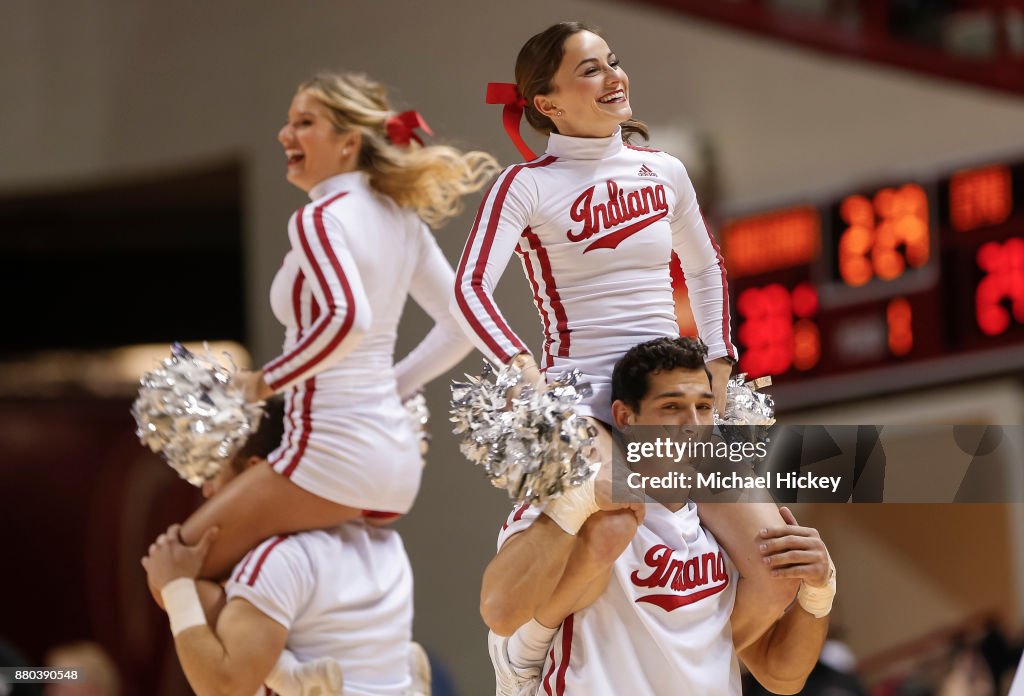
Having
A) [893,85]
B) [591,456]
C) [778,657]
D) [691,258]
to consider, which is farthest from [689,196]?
[893,85]

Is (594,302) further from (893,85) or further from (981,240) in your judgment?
(893,85)

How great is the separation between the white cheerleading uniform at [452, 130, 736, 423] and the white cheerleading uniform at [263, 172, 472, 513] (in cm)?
59

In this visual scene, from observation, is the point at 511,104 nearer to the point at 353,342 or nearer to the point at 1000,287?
the point at 353,342

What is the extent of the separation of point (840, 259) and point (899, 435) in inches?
138

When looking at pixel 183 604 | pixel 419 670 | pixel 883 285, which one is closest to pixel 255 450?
pixel 183 604

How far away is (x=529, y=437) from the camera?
275 cm

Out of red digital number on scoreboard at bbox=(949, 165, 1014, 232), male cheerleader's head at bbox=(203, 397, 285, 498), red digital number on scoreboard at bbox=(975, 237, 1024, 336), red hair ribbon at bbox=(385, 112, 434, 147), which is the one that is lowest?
male cheerleader's head at bbox=(203, 397, 285, 498)

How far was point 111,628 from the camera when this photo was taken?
8391 mm

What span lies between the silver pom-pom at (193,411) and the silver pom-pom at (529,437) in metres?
0.84

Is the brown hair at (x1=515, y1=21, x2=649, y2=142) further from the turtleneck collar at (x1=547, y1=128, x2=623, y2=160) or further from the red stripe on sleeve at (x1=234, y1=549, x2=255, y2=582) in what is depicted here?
the red stripe on sleeve at (x1=234, y1=549, x2=255, y2=582)

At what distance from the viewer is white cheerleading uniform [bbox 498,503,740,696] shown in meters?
2.91

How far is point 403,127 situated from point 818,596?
4.95 feet

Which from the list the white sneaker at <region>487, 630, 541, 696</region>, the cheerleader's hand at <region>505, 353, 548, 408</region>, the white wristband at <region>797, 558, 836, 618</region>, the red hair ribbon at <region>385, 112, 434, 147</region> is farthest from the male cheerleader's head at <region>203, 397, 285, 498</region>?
the white wristband at <region>797, 558, 836, 618</region>

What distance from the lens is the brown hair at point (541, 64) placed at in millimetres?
3037
